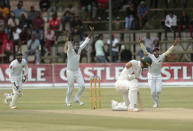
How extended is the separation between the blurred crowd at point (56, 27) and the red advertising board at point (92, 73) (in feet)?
6.20

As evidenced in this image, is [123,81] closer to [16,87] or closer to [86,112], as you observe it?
[86,112]

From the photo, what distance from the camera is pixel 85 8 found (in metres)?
39.2

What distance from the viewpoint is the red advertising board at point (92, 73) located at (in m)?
33.4

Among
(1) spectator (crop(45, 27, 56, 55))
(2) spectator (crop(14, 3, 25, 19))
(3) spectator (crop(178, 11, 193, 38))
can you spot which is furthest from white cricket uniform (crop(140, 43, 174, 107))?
(2) spectator (crop(14, 3, 25, 19))

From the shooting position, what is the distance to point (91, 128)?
53.4ft

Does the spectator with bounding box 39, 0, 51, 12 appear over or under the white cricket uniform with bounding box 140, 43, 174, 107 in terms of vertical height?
over

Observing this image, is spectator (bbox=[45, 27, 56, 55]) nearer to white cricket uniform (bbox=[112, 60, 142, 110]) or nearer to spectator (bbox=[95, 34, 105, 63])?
spectator (bbox=[95, 34, 105, 63])

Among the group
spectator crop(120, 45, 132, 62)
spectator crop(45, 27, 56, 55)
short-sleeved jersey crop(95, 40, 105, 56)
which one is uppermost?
spectator crop(45, 27, 56, 55)

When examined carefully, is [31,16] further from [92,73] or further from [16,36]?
[92,73]

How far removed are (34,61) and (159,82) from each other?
48.9 feet

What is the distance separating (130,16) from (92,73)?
17.6 feet

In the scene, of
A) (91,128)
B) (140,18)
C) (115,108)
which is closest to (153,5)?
(140,18)

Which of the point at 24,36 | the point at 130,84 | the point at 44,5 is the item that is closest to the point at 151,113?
the point at 130,84

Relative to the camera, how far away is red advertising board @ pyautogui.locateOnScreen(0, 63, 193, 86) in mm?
33375
